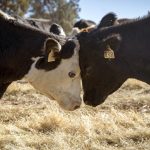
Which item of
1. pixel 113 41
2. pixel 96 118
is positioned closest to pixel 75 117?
pixel 96 118

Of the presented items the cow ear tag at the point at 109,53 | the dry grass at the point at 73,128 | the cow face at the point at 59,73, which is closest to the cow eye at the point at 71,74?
the cow face at the point at 59,73

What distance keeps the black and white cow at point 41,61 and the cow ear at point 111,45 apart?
14.7 inches

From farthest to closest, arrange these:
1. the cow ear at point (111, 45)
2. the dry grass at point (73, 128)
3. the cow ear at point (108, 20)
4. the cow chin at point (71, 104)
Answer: the dry grass at point (73, 128)
the cow ear at point (108, 20)
the cow chin at point (71, 104)
the cow ear at point (111, 45)

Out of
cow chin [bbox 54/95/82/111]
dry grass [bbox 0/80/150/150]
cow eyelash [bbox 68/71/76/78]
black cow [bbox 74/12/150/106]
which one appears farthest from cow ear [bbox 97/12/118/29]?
dry grass [bbox 0/80/150/150]

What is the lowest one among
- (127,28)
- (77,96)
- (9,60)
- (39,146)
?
(39,146)

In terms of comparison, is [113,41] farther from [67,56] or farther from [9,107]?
[9,107]

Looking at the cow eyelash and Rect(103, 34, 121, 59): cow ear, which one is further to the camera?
the cow eyelash

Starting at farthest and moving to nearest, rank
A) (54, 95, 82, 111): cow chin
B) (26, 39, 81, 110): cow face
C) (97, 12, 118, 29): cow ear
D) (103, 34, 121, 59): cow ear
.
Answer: (97, 12, 118, 29): cow ear < (54, 95, 82, 111): cow chin < (26, 39, 81, 110): cow face < (103, 34, 121, 59): cow ear

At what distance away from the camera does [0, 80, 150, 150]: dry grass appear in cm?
702

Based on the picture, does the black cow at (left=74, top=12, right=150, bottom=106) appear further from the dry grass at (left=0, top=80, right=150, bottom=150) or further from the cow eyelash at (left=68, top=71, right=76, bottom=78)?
the dry grass at (left=0, top=80, right=150, bottom=150)

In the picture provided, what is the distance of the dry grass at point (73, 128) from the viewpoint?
702 cm

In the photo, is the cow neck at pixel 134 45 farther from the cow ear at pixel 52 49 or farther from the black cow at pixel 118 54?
the cow ear at pixel 52 49

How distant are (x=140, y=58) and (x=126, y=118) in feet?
7.47

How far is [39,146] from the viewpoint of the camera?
700 centimetres
